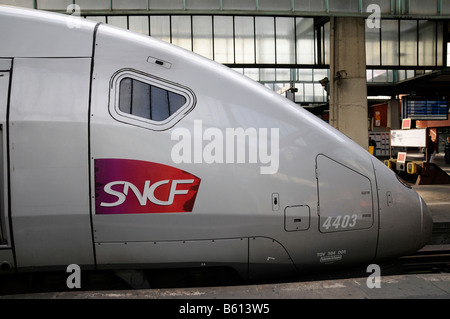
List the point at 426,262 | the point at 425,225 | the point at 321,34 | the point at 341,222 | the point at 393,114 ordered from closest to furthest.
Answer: the point at 341,222 < the point at 425,225 < the point at 426,262 < the point at 321,34 < the point at 393,114

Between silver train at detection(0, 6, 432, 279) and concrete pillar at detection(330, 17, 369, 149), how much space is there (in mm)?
10020

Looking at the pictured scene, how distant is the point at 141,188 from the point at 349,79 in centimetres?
1149

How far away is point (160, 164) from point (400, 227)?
2.52 m

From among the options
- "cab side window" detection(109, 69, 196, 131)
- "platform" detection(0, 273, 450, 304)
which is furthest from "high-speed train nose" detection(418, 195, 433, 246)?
"cab side window" detection(109, 69, 196, 131)

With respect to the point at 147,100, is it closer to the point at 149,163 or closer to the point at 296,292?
the point at 149,163

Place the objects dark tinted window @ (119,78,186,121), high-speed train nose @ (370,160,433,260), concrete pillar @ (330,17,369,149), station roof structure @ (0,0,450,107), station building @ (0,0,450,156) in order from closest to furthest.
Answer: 1. dark tinted window @ (119,78,186,121)
2. high-speed train nose @ (370,160,433,260)
3. station building @ (0,0,450,156)
4. concrete pillar @ (330,17,369,149)
5. station roof structure @ (0,0,450,107)

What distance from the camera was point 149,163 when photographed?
9.29ft

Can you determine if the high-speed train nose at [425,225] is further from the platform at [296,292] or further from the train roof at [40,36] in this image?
the train roof at [40,36]

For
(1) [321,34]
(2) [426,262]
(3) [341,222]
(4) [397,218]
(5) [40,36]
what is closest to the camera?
(5) [40,36]

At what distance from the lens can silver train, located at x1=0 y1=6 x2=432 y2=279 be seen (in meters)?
2.79

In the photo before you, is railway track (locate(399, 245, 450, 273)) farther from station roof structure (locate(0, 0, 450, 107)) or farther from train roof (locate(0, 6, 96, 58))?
station roof structure (locate(0, 0, 450, 107))

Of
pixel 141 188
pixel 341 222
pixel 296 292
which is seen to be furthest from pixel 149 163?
pixel 341 222

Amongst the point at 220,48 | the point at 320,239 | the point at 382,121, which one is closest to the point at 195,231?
the point at 320,239

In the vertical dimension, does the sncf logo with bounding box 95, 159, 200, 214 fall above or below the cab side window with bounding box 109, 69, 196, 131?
below
